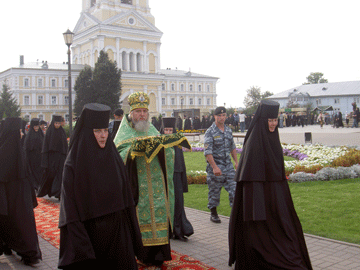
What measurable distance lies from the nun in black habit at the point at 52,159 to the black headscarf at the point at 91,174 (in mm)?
6608

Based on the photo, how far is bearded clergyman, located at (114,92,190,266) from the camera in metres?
4.77

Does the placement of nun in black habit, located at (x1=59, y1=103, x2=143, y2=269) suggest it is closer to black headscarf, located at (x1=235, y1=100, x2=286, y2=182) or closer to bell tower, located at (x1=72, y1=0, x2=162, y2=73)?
black headscarf, located at (x1=235, y1=100, x2=286, y2=182)

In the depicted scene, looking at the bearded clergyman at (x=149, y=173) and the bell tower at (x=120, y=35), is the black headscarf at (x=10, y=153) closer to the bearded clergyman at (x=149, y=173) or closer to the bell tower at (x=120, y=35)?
the bearded clergyman at (x=149, y=173)

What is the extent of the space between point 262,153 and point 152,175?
1434 millimetres

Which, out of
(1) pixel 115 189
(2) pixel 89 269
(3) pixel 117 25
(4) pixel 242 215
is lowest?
(2) pixel 89 269

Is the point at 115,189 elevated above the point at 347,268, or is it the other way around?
the point at 115,189

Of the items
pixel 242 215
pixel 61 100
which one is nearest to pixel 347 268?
pixel 242 215

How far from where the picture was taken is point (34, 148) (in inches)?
432

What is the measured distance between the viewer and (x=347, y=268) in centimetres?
459

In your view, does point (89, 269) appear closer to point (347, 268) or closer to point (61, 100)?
point (347, 268)

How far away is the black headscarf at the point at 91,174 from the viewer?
3.50m

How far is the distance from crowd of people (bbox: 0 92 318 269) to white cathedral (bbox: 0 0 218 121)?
57243 millimetres

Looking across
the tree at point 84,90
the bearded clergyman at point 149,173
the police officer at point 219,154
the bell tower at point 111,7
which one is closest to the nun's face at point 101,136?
the bearded clergyman at point 149,173

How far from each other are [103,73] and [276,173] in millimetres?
49453
